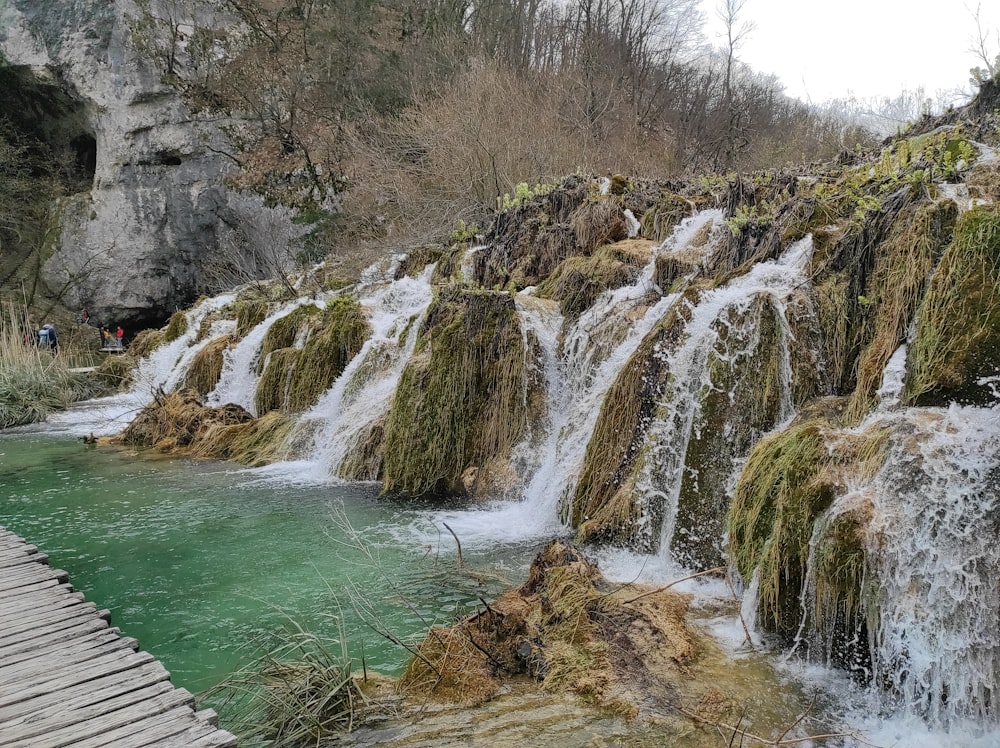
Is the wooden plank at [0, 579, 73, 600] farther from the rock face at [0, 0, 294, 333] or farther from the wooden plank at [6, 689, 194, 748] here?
the rock face at [0, 0, 294, 333]

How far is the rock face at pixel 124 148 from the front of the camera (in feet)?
64.9

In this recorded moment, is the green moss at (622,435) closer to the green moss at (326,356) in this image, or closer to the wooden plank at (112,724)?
the wooden plank at (112,724)

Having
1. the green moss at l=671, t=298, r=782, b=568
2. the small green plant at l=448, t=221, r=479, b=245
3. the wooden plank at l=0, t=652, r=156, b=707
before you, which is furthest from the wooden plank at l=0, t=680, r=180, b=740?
the small green plant at l=448, t=221, r=479, b=245

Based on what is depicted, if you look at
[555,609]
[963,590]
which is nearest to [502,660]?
[555,609]

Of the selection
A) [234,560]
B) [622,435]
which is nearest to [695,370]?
[622,435]

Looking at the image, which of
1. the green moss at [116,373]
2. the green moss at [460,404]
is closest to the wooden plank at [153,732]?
the green moss at [460,404]

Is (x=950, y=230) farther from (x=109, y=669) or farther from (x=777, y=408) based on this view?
(x=109, y=669)

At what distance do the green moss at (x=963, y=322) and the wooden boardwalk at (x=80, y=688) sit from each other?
348 centimetres

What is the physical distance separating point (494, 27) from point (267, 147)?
23.8 ft

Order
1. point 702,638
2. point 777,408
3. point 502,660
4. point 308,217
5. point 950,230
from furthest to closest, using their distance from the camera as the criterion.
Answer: point 308,217
point 777,408
point 950,230
point 702,638
point 502,660

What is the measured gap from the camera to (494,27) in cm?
1819

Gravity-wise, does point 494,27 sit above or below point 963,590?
above

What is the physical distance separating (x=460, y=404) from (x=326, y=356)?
299 centimetres

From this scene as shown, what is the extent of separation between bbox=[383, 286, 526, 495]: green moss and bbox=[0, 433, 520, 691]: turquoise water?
0.55 metres
